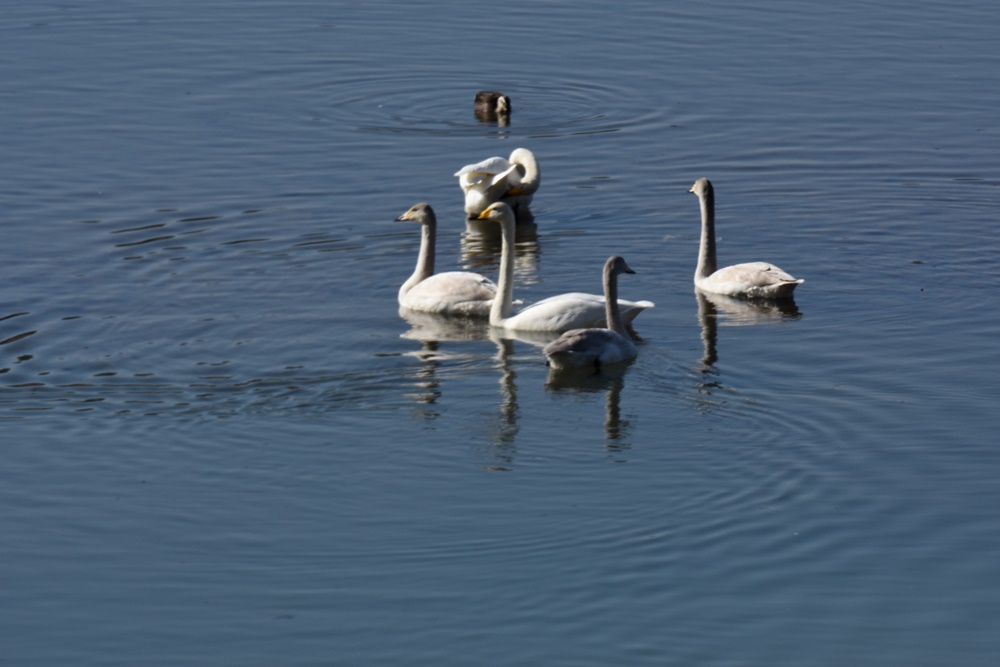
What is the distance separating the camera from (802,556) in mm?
10367

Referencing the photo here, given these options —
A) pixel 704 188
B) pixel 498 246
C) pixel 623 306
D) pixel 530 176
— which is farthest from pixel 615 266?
pixel 530 176

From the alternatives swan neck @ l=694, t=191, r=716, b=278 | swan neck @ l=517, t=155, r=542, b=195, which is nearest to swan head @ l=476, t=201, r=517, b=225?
swan neck @ l=694, t=191, r=716, b=278

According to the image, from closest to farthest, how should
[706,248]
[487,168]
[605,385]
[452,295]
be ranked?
[605,385], [452,295], [706,248], [487,168]

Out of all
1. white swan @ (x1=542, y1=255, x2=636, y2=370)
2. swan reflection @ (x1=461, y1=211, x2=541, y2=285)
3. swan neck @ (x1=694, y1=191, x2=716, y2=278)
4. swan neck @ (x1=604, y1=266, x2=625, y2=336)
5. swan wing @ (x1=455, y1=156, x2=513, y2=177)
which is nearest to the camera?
white swan @ (x1=542, y1=255, x2=636, y2=370)

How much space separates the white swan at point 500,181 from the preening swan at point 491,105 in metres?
2.94

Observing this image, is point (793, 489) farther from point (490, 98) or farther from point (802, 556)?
point (490, 98)

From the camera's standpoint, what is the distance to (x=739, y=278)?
651 inches

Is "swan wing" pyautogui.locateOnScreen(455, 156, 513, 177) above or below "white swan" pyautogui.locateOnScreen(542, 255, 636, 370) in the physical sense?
above

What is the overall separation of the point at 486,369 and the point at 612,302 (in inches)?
50.8

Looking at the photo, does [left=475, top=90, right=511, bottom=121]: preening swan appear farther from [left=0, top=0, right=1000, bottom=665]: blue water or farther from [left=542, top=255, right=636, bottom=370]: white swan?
[left=542, top=255, right=636, bottom=370]: white swan

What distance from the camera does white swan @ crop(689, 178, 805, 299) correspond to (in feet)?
53.6

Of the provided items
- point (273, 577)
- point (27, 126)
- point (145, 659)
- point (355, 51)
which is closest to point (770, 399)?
point (273, 577)

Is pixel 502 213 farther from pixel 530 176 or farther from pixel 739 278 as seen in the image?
pixel 530 176

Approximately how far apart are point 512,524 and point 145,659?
103 inches
